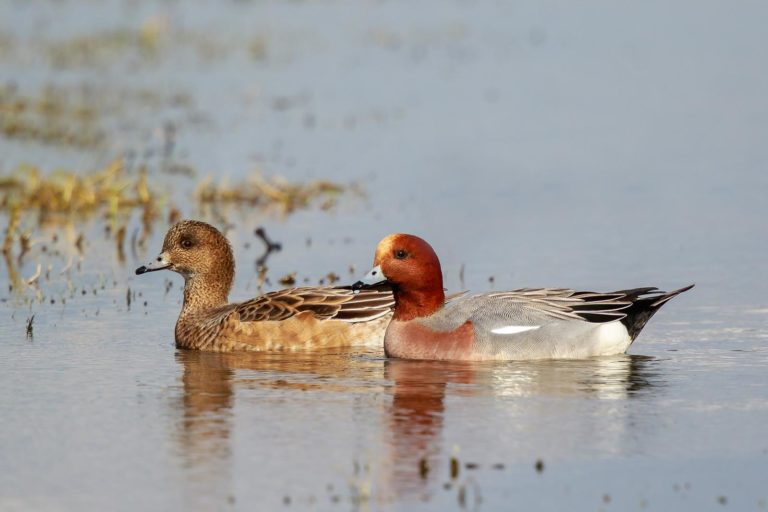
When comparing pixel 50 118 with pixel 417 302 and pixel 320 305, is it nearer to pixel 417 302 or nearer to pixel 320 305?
pixel 320 305

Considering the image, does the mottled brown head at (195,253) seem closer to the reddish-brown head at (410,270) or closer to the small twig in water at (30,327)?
the small twig in water at (30,327)

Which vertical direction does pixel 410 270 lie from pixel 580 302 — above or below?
above

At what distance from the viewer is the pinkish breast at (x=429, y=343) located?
10094 mm

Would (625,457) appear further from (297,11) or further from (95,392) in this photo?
(297,11)

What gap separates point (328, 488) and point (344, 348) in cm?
385

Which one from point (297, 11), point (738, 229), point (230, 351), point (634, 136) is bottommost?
point (230, 351)

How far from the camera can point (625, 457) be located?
7.50 meters

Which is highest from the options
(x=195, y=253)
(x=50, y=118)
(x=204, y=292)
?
(x=50, y=118)

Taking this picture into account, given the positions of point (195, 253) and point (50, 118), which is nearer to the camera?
point (195, 253)

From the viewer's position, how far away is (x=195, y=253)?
37.9 ft

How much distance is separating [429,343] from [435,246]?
3882 mm

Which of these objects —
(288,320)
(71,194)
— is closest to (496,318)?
(288,320)

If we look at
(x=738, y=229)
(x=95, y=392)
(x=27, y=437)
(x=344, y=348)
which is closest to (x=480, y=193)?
(x=738, y=229)

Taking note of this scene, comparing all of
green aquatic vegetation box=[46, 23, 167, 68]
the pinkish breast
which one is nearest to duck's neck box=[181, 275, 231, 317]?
the pinkish breast
